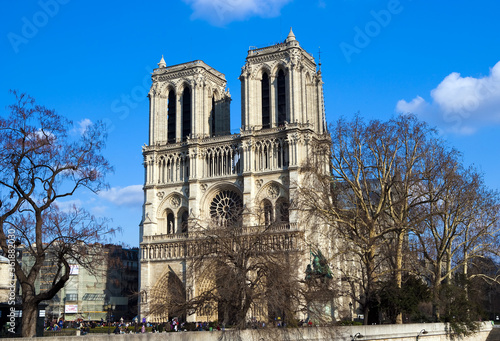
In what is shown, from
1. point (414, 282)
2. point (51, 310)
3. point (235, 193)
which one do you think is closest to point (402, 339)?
point (414, 282)

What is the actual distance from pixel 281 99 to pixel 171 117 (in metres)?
11.8

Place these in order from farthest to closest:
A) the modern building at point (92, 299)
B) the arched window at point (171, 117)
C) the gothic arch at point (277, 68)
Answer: the modern building at point (92, 299) < the arched window at point (171, 117) < the gothic arch at point (277, 68)

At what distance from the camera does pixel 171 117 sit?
2443 inches

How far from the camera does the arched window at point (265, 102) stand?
2262 inches

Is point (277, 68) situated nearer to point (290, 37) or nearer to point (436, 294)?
point (290, 37)

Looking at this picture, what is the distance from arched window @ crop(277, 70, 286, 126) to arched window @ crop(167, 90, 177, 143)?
1090cm

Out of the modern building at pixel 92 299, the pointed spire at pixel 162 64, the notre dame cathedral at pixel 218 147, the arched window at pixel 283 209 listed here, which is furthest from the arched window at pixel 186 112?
the modern building at pixel 92 299

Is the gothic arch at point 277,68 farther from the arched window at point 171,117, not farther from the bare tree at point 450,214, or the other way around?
the bare tree at point 450,214

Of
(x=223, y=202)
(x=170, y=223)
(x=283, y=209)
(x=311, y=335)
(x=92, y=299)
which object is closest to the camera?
(x=311, y=335)

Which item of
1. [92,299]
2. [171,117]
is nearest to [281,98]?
[171,117]

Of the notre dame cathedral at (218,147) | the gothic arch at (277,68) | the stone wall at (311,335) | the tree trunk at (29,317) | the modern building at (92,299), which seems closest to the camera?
the stone wall at (311,335)

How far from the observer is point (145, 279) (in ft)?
187

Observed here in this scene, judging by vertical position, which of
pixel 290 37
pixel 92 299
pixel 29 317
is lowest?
pixel 29 317

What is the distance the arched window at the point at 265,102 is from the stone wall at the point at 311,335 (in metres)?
28.7
